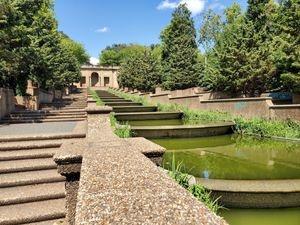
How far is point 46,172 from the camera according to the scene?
689 centimetres

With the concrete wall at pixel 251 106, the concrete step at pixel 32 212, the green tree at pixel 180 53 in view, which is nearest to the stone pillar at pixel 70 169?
the concrete step at pixel 32 212

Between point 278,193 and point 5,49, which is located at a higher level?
point 5,49

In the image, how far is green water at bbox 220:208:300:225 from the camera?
5.73 m

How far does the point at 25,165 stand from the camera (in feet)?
23.2

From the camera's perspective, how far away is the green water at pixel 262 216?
5727mm

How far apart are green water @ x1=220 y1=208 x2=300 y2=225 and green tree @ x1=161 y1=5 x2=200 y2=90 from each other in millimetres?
33013

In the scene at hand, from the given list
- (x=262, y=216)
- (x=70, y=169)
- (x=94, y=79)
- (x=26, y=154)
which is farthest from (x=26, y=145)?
(x=94, y=79)

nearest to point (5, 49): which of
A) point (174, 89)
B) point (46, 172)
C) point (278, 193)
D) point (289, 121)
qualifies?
point (46, 172)

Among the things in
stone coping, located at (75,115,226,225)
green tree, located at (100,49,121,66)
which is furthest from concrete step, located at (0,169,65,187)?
green tree, located at (100,49,121,66)

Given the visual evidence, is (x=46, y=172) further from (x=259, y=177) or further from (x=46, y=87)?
(x=46, y=87)

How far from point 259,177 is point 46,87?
27649 millimetres

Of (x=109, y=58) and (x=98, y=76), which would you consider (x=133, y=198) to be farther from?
(x=109, y=58)

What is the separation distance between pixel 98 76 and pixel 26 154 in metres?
88.8

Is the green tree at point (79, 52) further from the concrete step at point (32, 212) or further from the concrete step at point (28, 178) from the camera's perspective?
the concrete step at point (32, 212)
